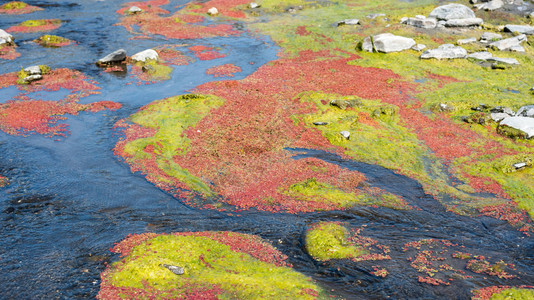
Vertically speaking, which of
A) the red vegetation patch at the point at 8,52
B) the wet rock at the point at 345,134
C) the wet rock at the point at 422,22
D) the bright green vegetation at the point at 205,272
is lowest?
the bright green vegetation at the point at 205,272

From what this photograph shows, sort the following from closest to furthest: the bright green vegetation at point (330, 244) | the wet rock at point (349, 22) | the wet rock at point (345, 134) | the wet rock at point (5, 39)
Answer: the bright green vegetation at point (330, 244), the wet rock at point (345, 134), the wet rock at point (5, 39), the wet rock at point (349, 22)

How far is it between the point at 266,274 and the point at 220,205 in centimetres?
544

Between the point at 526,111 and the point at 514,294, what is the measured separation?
57.5 ft

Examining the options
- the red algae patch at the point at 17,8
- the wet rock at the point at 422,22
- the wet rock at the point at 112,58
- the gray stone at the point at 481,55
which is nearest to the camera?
the gray stone at the point at 481,55

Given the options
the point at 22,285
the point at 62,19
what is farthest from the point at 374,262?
the point at 62,19

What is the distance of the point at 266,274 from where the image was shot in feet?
51.7

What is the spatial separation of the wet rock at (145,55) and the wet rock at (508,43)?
110 feet

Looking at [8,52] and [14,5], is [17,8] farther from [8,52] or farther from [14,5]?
[8,52]

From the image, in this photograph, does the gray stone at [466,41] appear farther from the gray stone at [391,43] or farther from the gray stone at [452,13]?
the gray stone at [452,13]

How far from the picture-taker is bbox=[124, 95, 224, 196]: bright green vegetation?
23.2 metres

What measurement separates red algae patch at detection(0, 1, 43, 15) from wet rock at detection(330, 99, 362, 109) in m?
50.0

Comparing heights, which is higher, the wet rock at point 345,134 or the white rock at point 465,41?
the white rock at point 465,41

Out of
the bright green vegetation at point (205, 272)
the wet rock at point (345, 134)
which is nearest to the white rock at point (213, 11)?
the wet rock at point (345, 134)

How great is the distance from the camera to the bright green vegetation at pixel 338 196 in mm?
20516
